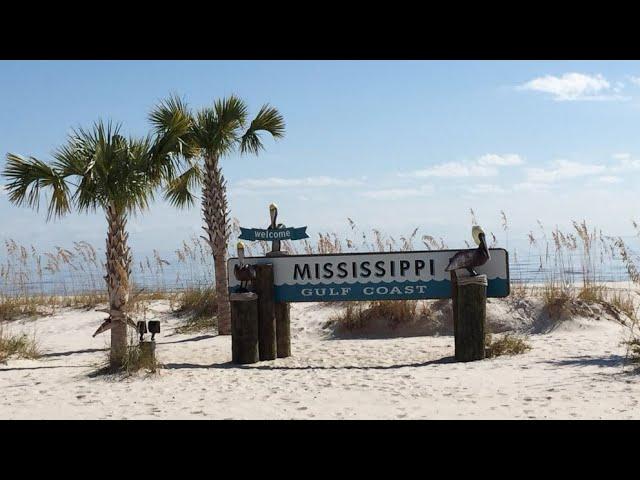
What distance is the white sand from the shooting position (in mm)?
6145

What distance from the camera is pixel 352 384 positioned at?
743 cm

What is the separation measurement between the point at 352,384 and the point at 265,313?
8.22ft

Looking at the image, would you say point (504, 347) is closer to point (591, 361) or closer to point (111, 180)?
point (591, 361)

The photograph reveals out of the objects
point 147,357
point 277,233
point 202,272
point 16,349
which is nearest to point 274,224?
point 277,233

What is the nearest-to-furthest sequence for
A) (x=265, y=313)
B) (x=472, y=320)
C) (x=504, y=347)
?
1. (x=472, y=320)
2. (x=504, y=347)
3. (x=265, y=313)

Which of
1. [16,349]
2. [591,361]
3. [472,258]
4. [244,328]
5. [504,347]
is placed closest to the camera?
[591,361]

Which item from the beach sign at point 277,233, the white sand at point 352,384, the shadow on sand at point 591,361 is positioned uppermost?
the beach sign at point 277,233

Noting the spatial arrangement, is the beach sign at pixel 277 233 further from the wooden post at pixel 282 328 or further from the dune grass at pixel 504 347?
the dune grass at pixel 504 347

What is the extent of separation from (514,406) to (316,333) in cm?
635

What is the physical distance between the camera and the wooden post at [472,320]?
8.87 meters

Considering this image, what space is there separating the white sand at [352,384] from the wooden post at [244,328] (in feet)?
0.76

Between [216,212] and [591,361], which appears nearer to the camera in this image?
[591,361]

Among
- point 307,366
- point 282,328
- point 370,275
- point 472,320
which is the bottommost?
point 307,366

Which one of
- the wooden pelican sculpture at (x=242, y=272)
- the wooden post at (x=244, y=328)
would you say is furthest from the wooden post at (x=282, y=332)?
the wooden pelican sculpture at (x=242, y=272)
